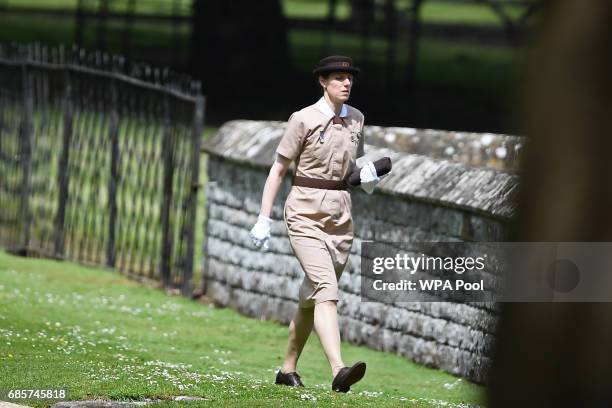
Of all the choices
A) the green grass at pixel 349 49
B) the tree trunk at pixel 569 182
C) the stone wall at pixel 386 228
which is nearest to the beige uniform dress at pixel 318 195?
the stone wall at pixel 386 228

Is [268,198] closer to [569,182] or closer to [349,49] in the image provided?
[569,182]

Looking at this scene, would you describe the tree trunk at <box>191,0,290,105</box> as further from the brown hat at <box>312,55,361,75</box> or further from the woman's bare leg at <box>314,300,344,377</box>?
the woman's bare leg at <box>314,300,344,377</box>

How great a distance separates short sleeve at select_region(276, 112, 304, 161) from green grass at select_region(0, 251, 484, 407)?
1220 millimetres

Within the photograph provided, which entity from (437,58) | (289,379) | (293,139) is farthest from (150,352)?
(437,58)

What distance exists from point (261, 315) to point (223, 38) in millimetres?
14035

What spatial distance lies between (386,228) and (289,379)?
87.1 inches

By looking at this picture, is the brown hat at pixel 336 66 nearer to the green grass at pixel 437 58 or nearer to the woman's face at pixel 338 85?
the woman's face at pixel 338 85

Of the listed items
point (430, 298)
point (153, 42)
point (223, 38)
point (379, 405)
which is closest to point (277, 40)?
point (223, 38)

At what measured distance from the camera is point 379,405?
22.0 feet

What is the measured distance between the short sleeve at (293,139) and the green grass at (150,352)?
4.00ft

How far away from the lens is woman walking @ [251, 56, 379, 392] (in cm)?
733

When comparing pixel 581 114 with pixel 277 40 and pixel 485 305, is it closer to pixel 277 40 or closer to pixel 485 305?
pixel 485 305

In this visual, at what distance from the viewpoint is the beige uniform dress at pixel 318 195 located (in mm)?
7348

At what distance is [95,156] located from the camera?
11977mm
